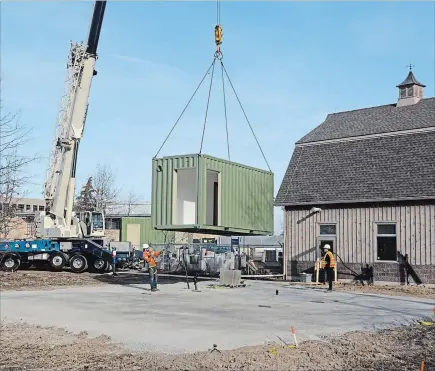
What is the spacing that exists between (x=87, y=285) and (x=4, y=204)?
18.2ft

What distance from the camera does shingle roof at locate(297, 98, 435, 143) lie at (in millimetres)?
25172

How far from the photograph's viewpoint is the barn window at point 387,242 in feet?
76.8

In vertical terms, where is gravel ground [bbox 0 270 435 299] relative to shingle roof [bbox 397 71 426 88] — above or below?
below

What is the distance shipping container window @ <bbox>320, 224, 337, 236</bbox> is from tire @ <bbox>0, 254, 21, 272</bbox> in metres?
16.5

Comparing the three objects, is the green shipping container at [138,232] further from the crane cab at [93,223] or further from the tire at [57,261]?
the tire at [57,261]

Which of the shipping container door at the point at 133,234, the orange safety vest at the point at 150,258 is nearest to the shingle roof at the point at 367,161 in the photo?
the orange safety vest at the point at 150,258

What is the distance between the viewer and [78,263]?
30938 millimetres

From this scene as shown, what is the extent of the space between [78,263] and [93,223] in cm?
252

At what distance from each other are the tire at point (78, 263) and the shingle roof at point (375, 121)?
513 inches

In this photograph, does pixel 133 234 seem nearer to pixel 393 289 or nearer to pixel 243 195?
pixel 243 195

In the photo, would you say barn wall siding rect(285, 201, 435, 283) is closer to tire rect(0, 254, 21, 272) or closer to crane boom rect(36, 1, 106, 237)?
crane boom rect(36, 1, 106, 237)

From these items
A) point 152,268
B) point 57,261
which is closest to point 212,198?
point 152,268

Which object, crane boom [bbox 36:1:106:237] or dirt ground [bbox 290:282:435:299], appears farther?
crane boom [bbox 36:1:106:237]

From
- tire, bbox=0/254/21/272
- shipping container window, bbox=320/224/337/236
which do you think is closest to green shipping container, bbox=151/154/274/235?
shipping container window, bbox=320/224/337/236
